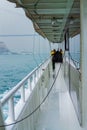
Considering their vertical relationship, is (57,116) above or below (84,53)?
below

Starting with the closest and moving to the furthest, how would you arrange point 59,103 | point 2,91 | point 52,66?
point 2,91 < point 59,103 < point 52,66

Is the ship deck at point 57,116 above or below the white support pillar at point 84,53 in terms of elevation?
below

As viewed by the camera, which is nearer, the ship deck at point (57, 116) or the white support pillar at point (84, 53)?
the white support pillar at point (84, 53)

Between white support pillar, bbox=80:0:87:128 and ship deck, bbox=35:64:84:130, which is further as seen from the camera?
ship deck, bbox=35:64:84:130

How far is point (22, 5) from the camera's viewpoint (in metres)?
4.64

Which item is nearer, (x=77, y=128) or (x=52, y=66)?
(x=77, y=128)

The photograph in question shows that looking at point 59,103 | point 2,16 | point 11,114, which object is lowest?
point 59,103

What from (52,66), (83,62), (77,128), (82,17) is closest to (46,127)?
(77,128)

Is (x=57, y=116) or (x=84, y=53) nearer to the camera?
(x=84, y=53)

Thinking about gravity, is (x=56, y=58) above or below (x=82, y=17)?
below

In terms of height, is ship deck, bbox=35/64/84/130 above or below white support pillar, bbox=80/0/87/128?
below

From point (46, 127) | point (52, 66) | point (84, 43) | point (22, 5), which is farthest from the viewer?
point (52, 66)

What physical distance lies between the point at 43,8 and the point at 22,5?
2.39 ft

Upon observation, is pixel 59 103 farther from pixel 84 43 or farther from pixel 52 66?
pixel 52 66
